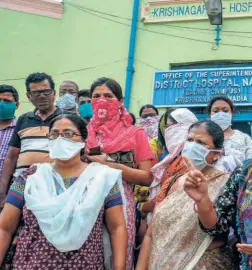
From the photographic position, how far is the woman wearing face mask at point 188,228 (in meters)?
2.22

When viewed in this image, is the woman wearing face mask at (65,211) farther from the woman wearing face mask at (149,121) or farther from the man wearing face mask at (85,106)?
the woman wearing face mask at (149,121)

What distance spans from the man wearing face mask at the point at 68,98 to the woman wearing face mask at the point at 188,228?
218 cm

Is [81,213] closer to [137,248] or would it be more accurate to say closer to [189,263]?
[189,263]

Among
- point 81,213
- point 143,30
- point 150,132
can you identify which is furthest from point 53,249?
point 143,30

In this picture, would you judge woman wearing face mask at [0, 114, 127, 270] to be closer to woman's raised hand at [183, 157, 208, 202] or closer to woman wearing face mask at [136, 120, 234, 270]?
woman wearing face mask at [136, 120, 234, 270]

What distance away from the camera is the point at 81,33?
888 centimetres

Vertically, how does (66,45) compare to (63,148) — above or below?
above

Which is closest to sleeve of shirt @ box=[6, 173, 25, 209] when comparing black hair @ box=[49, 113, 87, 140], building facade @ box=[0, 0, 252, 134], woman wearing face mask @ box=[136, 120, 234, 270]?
black hair @ box=[49, 113, 87, 140]

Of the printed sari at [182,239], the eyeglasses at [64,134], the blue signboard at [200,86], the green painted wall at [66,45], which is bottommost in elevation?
the printed sari at [182,239]

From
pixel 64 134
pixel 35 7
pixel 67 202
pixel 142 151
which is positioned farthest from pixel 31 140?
pixel 35 7

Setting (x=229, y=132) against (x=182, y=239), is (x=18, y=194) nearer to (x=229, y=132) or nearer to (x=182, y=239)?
(x=182, y=239)

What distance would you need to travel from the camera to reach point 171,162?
9.54 feet

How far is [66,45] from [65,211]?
7.14 m

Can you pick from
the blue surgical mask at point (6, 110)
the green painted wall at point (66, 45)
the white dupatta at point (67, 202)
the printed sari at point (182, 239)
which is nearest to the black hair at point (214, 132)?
the printed sari at point (182, 239)
